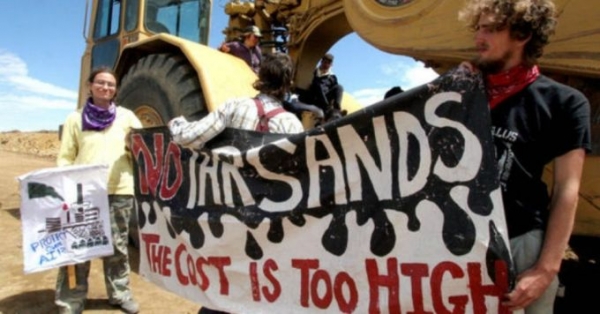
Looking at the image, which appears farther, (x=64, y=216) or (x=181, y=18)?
(x=181, y=18)

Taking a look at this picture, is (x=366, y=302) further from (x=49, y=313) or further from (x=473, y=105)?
(x=49, y=313)

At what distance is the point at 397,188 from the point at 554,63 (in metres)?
1.11

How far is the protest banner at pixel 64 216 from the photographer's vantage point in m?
3.12

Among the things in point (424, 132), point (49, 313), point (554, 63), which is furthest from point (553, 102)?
point (49, 313)

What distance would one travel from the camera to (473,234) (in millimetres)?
1699

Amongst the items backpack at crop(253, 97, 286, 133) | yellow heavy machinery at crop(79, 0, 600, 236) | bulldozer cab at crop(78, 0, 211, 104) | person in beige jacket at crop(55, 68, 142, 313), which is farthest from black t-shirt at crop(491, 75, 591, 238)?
bulldozer cab at crop(78, 0, 211, 104)

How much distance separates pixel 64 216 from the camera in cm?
320

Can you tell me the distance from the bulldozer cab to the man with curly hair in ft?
16.0

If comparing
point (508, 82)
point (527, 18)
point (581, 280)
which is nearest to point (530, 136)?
point (508, 82)

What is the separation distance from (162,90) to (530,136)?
3314mm

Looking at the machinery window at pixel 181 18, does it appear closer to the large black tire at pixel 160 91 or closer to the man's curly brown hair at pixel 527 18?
the large black tire at pixel 160 91

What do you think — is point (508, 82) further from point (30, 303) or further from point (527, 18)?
point (30, 303)

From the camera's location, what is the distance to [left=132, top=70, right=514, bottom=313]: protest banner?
1.72m

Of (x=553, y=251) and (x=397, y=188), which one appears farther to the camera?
(x=397, y=188)
